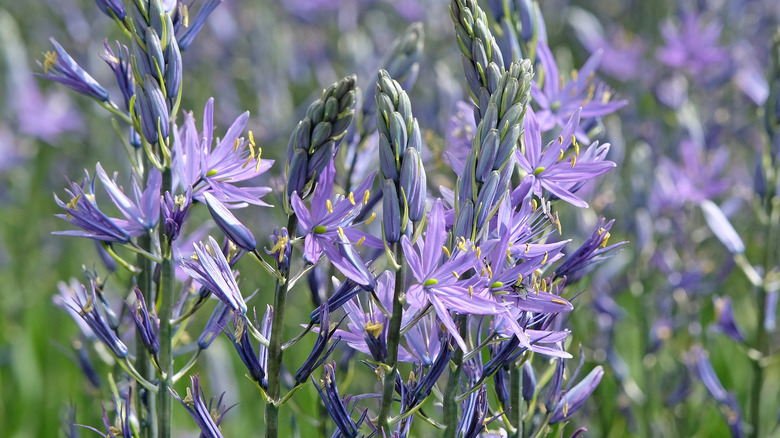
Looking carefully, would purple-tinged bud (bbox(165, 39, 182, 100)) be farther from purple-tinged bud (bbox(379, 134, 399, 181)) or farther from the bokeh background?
the bokeh background

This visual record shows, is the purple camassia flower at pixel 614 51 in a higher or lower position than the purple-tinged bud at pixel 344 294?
higher

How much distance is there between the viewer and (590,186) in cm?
320

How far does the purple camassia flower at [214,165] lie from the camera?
1478 mm

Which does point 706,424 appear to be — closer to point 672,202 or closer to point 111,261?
point 672,202

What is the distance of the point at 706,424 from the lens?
3.17 metres

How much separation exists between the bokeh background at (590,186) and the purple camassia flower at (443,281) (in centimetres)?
71

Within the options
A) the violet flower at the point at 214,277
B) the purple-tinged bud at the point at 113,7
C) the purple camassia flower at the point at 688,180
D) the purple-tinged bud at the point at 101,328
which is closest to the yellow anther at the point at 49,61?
Answer: the purple-tinged bud at the point at 113,7

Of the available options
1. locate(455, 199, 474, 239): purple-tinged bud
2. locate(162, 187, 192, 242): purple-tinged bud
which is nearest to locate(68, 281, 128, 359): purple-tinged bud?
locate(162, 187, 192, 242): purple-tinged bud

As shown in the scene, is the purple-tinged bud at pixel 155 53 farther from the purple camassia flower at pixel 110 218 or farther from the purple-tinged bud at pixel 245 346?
the purple-tinged bud at pixel 245 346

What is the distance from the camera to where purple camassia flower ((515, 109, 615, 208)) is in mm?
1465

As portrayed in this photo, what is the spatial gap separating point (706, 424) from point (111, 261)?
246 centimetres

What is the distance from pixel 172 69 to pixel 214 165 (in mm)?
205

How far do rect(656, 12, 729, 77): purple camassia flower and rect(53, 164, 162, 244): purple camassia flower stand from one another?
3120 millimetres

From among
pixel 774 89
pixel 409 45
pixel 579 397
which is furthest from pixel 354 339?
pixel 774 89
